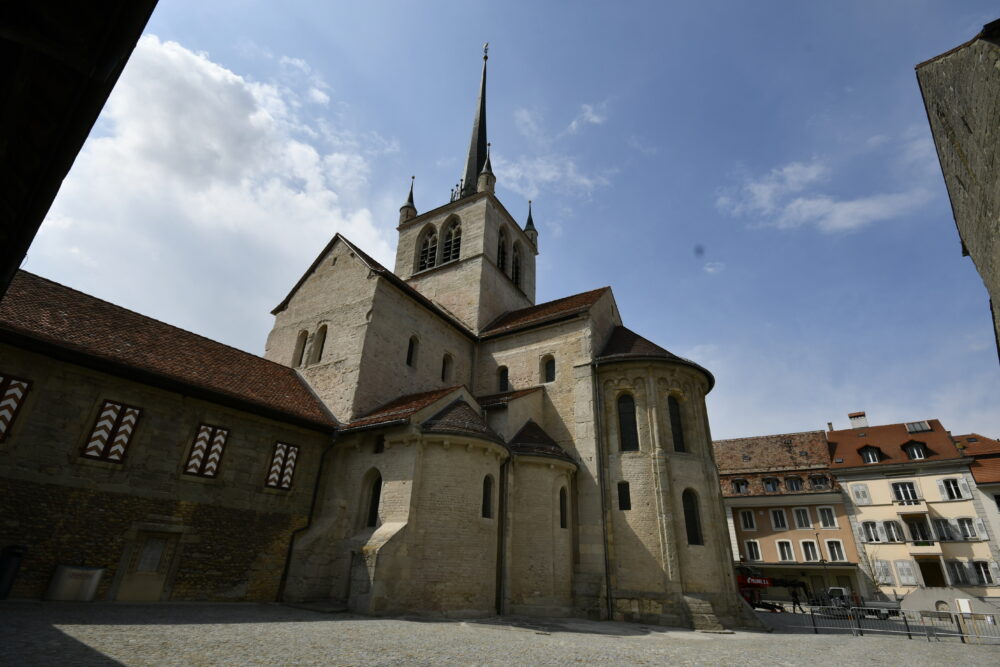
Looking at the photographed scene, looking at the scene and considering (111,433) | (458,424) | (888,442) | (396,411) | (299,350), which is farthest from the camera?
(888,442)

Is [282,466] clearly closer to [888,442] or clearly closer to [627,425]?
[627,425]

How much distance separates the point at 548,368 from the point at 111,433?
1413cm

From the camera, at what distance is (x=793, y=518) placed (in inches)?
1195

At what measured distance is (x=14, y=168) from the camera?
3338mm

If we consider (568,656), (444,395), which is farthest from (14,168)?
(444,395)

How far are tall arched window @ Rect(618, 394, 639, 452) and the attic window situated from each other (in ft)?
83.9

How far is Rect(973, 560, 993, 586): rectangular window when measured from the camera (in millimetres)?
24797

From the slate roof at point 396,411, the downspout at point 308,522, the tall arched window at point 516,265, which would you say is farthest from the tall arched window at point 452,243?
the downspout at point 308,522

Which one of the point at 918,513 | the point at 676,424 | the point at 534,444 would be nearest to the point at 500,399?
the point at 534,444

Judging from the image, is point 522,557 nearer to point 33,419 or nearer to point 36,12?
point 33,419

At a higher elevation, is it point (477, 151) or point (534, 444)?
point (477, 151)

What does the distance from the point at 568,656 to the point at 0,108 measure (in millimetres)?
9326

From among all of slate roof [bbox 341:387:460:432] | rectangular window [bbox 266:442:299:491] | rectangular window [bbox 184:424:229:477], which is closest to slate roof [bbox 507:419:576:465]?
slate roof [bbox 341:387:460:432]

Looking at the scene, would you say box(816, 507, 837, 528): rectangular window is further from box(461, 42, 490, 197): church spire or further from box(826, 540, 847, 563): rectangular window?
box(461, 42, 490, 197): church spire
